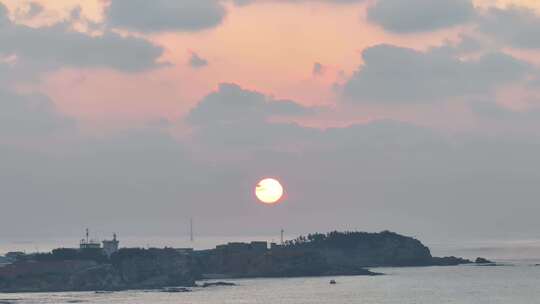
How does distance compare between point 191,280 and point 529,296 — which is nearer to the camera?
point 529,296

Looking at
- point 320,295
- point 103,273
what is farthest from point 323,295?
point 103,273

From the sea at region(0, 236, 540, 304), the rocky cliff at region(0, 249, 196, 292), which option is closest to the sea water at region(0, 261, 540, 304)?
the sea at region(0, 236, 540, 304)

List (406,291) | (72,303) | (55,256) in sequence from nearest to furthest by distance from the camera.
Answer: (72,303), (406,291), (55,256)

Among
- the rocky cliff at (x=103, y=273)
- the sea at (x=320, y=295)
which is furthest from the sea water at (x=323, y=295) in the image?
the rocky cliff at (x=103, y=273)

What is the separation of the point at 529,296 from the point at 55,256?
252ft

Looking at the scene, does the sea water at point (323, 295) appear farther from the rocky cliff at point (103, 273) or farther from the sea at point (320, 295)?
the rocky cliff at point (103, 273)

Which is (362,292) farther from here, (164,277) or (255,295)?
(164,277)

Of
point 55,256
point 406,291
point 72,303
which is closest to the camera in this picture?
point 72,303

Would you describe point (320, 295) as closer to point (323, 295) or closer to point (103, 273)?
point (323, 295)

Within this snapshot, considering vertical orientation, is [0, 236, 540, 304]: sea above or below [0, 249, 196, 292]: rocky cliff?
below

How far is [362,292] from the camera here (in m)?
180

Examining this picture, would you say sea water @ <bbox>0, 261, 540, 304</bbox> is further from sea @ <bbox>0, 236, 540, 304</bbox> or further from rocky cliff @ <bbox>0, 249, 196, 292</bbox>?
rocky cliff @ <bbox>0, 249, 196, 292</bbox>

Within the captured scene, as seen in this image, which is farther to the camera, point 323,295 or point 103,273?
point 103,273

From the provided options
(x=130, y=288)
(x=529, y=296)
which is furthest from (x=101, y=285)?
(x=529, y=296)
